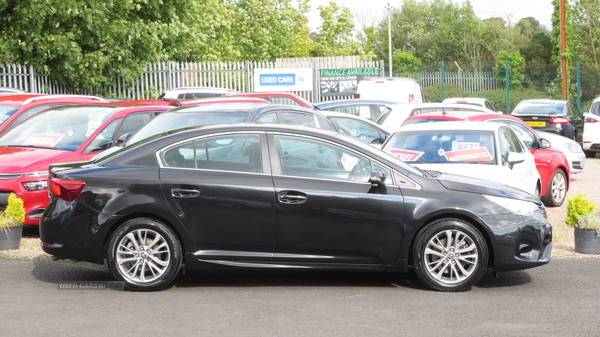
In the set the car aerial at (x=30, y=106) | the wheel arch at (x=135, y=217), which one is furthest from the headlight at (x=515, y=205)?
the car aerial at (x=30, y=106)

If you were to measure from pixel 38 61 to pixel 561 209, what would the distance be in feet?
57.2

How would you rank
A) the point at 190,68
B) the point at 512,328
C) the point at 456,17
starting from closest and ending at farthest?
the point at 512,328, the point at 190,68, the point at 456,17

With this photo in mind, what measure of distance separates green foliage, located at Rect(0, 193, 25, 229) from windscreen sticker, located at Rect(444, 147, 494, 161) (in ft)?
16.1

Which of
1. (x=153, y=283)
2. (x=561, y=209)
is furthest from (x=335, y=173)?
(x=561, y=209)

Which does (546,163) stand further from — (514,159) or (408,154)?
(408,154)

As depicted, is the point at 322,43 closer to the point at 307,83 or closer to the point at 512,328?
the point at 307,83

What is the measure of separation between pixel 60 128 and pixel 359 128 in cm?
583

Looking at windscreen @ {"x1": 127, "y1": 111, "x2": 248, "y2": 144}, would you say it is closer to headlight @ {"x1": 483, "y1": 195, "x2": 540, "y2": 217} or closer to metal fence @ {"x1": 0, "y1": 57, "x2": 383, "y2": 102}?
headlight @ {"x1": 483, "y1": 195, "x2": 540, "y2": 217}

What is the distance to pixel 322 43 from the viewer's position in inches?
1922

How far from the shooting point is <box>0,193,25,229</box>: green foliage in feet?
27.1

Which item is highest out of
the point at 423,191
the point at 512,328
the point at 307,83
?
the point at 307,83

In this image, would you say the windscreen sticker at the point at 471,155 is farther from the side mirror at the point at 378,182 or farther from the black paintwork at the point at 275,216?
the side mirror at the point at 378,182

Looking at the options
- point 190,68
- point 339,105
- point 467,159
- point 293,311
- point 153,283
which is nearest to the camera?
point 293,311

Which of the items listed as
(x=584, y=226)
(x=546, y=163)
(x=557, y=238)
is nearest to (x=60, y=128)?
(x=557, y=238)
